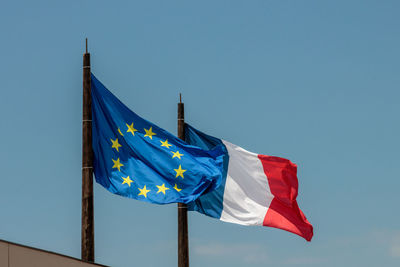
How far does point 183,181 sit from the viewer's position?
2194cm

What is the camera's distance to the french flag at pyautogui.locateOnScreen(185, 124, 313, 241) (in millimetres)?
23891

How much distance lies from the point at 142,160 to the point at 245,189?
3826 millimetres

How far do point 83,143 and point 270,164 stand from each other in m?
5.95

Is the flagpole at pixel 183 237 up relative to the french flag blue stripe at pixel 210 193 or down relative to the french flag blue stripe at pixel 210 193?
down

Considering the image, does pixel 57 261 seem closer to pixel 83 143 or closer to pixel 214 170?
pixel 83 143

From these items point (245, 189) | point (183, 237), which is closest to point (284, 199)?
point (245, 189)

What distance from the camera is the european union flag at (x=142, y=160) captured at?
70.2 feet

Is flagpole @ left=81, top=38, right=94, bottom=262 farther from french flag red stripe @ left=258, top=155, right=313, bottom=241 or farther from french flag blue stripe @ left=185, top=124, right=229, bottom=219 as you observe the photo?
french flag red stripe @ left=258, top=155, right=313, bottom=241

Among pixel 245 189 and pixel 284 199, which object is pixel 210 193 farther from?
pixel 284 199

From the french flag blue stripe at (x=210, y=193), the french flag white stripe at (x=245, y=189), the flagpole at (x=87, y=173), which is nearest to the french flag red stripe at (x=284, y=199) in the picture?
the french flag white stripe at (x=245, y=189)

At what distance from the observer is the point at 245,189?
24578 millimetres

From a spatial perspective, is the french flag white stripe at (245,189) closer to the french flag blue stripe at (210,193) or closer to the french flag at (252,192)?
the french flag at (252,192)

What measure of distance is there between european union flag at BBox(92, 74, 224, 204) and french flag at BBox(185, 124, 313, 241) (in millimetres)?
1759

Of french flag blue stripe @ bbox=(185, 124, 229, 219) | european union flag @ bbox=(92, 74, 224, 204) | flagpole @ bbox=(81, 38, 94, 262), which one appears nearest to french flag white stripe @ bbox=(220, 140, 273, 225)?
french flag blue stripe @ bbox=(185, 124, 229, 219)
